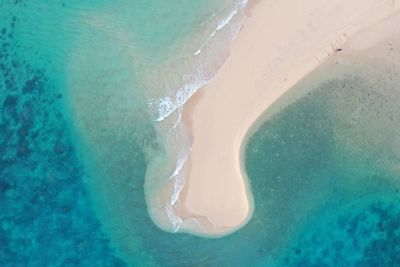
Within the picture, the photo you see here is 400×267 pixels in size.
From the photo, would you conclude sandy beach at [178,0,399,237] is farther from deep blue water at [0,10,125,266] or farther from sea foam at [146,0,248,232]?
deep blue water at [0,10,125,266]

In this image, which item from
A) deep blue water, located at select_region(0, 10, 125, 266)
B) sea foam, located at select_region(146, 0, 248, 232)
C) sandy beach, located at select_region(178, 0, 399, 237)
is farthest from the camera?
deep blue water, located at select_region(0, 10, 125, 266)

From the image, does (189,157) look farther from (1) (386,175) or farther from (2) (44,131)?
(1) (386,175)

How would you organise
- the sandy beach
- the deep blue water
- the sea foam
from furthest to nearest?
the deep blue water → the sandy beach → the sea foam

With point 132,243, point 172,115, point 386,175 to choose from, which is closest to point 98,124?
point 172,115

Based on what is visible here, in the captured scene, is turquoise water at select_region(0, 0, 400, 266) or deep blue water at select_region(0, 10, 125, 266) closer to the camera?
turquoise water at select_region(0, 0, 400, 266)

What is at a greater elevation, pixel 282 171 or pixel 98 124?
pixel 98 124

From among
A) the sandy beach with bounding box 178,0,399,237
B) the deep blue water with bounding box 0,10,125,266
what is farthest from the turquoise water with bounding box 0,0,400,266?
the sandy beach with bounding box 178,0,399,237
